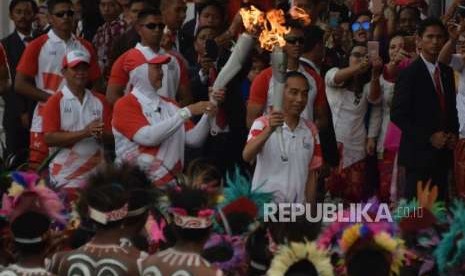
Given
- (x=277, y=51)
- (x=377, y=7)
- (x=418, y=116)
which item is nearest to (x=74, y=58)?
(x=277, y=51)

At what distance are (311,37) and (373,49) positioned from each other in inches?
52.8

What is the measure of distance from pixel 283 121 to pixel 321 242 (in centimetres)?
278

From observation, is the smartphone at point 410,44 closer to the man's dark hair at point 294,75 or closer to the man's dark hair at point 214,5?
the man's dark hair at point 214,5

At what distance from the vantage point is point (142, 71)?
12.3 metres

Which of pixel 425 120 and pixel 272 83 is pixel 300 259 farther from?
pixel 425 120

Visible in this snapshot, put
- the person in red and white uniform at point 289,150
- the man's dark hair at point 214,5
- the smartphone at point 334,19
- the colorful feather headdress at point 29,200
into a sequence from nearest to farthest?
1. the colorful feather headdress at point 29,200
2. the person in red and white uniform at point 289,150
3. the man's dark hair at point 214,5
4. the smartphone at point 334,19

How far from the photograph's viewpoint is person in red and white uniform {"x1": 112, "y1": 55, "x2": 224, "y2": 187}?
1188cm

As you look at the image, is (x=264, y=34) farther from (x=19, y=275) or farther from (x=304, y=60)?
(x=19, y=275)

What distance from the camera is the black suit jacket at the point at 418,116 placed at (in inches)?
519

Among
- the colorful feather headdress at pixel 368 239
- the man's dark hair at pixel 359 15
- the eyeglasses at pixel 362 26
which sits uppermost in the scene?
the man's dark hair at pixel 359 15

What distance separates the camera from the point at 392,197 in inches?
555

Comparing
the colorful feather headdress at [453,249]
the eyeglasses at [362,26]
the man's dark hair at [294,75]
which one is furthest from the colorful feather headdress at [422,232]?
the eyeglasses at [362,26]

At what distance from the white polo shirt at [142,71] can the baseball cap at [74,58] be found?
324 mm

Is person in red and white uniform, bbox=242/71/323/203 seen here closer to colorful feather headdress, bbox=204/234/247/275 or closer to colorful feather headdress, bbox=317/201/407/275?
colorful feather headdress, bbox=204/234/247/275
